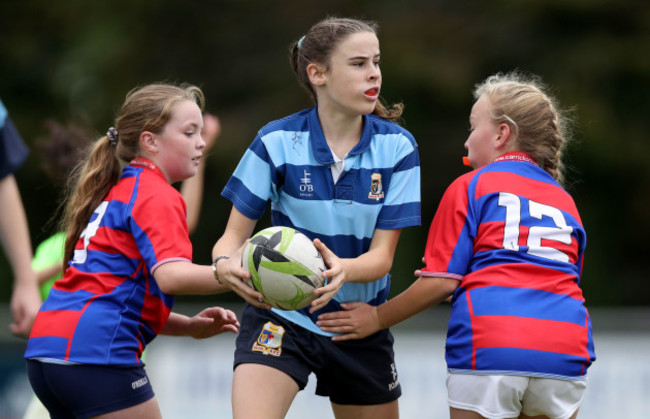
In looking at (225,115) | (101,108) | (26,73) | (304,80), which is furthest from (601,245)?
(304,80)

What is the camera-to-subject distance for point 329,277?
3896mm

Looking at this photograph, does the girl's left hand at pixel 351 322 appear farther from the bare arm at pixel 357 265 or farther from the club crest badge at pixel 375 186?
the club crest badge at pixel 375 186

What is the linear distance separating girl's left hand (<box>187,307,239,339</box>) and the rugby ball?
0.63 m

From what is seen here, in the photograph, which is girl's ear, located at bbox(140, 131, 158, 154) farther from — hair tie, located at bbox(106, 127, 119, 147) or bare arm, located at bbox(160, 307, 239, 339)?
bare arm, located at bbox(160, 307, 239, 339)

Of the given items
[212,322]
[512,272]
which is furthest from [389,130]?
[212,322]

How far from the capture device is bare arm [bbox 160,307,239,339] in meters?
4.40

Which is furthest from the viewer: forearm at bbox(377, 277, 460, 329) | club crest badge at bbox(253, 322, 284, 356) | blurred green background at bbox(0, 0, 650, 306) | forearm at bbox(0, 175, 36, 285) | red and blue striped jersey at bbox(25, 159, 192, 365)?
blurred green background at bbox(0, 0, 650, 306)

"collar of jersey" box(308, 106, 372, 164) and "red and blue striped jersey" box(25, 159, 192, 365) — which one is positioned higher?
"collar of jersey" box(308, 106, 372, 164)

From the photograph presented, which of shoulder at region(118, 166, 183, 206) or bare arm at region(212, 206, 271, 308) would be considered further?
shoulder at region(118, 166, 183, 206)

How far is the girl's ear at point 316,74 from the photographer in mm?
4292

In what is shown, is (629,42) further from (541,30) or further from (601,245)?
(601,245)

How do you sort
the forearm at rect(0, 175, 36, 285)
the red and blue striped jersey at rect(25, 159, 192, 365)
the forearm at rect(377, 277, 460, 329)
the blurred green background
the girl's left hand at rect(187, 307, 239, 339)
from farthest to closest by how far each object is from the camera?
the blurred green background
the girl's left hand at rect(187, 307, 239, 339)
the forearm at rect(0, 175, 36, 285)
the forearm at rect(377, 277, 460, 329)
the red and blue striped jersey at rect(25, 159, 192, 365)

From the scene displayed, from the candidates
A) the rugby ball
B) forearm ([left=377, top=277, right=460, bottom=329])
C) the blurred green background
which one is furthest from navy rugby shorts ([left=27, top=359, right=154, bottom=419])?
the blurred green background

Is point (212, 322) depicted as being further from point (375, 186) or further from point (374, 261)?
point (375, 186)
